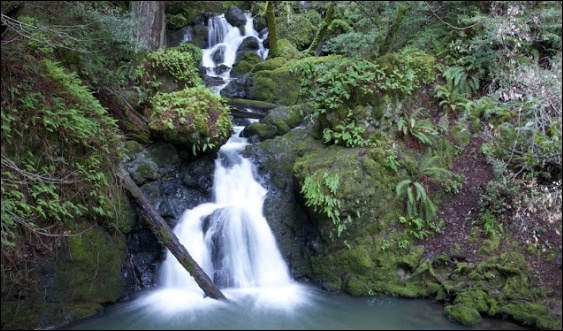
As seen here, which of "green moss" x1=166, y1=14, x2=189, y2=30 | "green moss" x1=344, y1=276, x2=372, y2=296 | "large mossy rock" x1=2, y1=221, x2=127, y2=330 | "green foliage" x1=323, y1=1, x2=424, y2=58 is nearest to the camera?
"large mossy rock" x1=2, y1=221, x2=127, y2=330

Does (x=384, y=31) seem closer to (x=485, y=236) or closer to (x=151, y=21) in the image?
(x=485, y=236)

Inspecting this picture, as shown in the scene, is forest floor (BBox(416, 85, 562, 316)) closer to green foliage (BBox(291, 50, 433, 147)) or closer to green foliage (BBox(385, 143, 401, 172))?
green foliage (BBox(385, 143, 401, 172))

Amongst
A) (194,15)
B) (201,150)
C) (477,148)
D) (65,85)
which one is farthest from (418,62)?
(194,15)

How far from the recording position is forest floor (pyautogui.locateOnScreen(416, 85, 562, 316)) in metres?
6.84

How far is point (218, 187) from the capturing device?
9.34 m

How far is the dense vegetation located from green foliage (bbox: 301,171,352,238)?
25 mm

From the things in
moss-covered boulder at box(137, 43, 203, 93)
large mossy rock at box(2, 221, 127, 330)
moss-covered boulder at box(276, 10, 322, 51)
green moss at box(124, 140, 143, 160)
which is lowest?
large mossy rock at box(2, 221, 127, 330)

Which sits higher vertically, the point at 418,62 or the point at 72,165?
the point at 418,62

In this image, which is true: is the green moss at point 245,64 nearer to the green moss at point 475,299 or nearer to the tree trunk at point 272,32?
the tree trunk at point 272,32

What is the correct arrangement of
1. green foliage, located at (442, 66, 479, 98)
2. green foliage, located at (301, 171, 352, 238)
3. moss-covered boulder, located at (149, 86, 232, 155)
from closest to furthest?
green foliage, located at (301, 171, 352, 238), moss-covered boulder, located at (149, 86, 232, 155), green foliage, located at (442, 66, 479, 98)

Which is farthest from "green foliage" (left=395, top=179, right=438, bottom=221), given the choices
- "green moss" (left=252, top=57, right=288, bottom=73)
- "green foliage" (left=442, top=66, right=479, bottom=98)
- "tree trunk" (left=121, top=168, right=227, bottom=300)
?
"green moss" (left=252, top=57, right=288, bottom=73)

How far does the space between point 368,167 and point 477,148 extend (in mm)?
2828

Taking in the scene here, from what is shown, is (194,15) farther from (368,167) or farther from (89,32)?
(368,167)

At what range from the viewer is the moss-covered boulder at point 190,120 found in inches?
361
